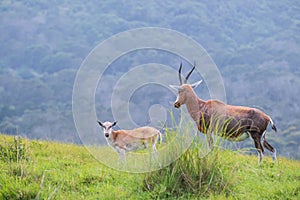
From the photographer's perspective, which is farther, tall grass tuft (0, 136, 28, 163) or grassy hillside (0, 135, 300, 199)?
tall grass tuft (0, 136, 28, 163)

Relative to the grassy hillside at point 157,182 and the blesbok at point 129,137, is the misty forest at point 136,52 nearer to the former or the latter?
the blesbok at point 129,137

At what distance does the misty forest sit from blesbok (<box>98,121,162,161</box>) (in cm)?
3138

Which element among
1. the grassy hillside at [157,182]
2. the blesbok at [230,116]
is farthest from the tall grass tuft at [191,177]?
the blesbok at [230,116]

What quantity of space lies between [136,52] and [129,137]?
84911mm

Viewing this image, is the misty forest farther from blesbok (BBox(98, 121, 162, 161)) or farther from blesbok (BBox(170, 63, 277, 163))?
blesbok (BBox(98, 121, 162, 161))

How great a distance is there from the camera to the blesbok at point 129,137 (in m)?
9.64

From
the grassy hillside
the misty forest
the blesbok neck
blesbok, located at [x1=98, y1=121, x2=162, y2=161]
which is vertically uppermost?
the misty forest

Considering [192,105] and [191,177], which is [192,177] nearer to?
[191,177]

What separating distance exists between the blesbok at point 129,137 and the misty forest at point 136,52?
3138 cm

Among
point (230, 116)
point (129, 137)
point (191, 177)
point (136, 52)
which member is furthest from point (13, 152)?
point (136, 52)

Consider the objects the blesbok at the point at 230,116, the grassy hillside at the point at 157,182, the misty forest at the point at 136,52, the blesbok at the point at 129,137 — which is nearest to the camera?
the grassy hillside at the point at 157,182

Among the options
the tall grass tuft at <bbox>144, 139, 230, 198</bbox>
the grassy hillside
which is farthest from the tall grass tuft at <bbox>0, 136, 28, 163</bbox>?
the tall grass tuft at <bbox>144, 139, 230, 198</bbox>

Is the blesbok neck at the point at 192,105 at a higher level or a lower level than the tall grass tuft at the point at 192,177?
higher

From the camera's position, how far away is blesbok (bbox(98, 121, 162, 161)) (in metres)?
9.64
